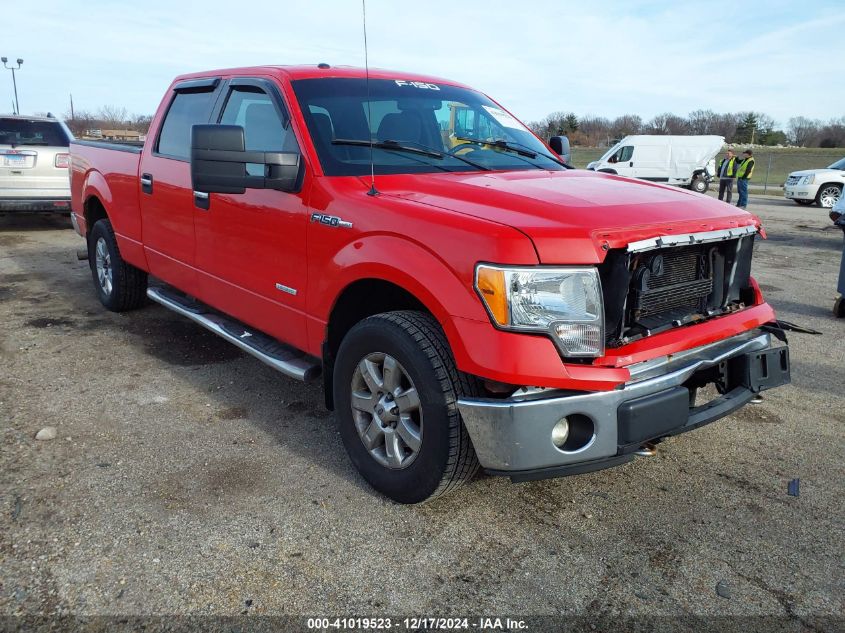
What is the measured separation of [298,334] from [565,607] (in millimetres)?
1902

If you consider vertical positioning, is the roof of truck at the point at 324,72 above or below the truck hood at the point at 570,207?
above

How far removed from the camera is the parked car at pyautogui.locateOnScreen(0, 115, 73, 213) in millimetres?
10047

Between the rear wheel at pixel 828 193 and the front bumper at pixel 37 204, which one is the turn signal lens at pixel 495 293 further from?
the rear wheel at pixel 828 193

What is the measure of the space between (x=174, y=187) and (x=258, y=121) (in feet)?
3.34

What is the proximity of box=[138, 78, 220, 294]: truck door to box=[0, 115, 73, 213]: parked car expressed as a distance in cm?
628

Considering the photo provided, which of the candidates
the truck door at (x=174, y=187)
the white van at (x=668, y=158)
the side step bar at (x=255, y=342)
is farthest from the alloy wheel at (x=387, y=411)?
the white van at (x=668, y=158)

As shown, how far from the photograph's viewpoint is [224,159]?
311 cm

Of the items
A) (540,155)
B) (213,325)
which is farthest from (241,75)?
(540,155)

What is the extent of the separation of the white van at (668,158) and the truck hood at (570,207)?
27008mm

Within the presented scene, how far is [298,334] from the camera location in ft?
11.7

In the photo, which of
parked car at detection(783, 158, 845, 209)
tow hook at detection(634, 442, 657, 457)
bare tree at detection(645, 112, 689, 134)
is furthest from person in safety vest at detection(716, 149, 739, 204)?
bare tree at detection(645, 112, 689, 134)

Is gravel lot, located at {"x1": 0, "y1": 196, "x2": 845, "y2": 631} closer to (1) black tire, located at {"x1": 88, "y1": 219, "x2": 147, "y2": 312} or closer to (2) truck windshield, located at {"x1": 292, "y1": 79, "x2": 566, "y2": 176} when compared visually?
(1) black tire, located at {"x1": 88, "y1": 219, "x2": 147, "y2": 312}

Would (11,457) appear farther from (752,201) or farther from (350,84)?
(752,201)

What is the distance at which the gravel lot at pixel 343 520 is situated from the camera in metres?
2.43
